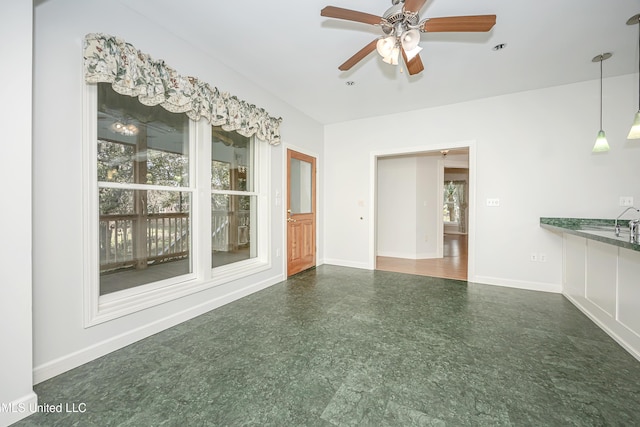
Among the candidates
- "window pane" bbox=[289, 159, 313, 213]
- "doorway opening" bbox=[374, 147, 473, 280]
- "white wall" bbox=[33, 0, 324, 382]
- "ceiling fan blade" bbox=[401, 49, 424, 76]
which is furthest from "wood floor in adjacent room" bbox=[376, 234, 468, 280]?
"white wall" bbox=[33, 0, 324, 382]

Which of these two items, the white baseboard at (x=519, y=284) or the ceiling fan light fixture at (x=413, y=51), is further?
the white baseboard at (x=519, y=284)

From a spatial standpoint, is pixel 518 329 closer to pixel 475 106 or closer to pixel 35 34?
pixel 475 106

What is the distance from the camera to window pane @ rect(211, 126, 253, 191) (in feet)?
10.1

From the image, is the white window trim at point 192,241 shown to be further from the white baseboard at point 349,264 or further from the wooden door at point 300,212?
the white baseboard at point 349,264

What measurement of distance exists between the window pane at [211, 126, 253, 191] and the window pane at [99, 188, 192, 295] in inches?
20.8

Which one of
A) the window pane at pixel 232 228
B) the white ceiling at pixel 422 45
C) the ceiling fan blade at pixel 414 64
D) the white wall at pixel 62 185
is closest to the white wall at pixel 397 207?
the white ceiling at pixel 422 45

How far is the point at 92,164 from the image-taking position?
77.3 inches

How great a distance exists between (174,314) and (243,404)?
143cm

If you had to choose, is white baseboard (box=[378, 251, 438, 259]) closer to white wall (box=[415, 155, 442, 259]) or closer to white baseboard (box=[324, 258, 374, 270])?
white wall (box=[415, 155, 442, 259])

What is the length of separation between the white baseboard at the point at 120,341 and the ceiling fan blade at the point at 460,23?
3.30 metres

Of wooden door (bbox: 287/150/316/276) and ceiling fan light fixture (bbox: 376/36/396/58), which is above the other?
ceiling fan light fixture (bbox: 376/36/396/58)

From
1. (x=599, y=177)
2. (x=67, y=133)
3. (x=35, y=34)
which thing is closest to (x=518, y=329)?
(x=599, y=177)

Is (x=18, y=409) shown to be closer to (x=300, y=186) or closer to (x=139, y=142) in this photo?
(x=139, y=142)

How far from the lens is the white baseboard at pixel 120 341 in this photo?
1742 millimetres
